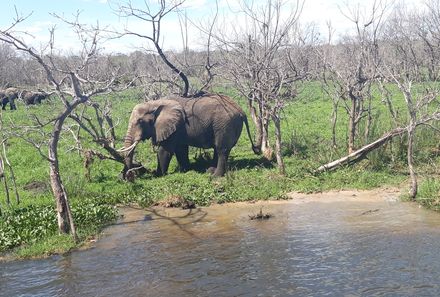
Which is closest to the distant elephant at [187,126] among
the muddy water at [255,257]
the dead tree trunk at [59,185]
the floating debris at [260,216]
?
the muddy water at [255,257]

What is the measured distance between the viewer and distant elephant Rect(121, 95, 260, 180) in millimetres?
15891

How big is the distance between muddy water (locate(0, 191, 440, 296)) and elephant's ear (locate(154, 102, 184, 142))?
392 cm

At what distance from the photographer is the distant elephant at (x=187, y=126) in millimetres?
15891

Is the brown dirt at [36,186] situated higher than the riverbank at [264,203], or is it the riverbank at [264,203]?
Result: the brown dirt at [36,186]

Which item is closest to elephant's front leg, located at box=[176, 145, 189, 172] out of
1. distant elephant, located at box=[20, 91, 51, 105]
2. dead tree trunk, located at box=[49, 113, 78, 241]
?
dead tree trunk, located at box=[49, 113, 78, 241]

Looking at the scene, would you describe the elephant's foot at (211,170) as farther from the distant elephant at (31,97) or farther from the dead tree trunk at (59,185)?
the distant elephant at (31,97)

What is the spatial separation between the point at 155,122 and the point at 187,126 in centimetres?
96

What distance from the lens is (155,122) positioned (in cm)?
1612

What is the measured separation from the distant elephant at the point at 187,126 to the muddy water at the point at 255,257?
148 inches

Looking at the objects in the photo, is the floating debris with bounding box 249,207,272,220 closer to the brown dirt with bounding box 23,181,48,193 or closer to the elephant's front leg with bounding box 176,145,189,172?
the elephant's front leg with bounding box 176,145,189,172

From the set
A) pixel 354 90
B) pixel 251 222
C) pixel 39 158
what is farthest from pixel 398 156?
pixel 39 158

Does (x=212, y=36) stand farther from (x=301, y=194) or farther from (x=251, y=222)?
(x=251, y=222)

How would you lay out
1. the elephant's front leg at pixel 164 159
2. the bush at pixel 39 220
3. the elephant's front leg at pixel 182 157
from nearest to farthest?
the bush at pixel 39 220 → the elephant's front leg at pixel 164 159 → the elephant's front leg at pixel 182 157

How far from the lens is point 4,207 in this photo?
43.1 feet
